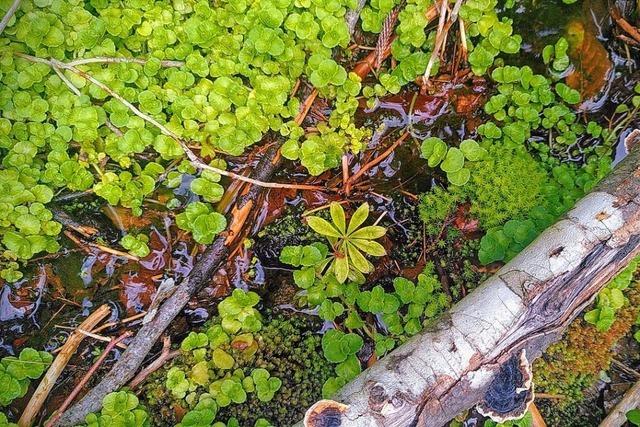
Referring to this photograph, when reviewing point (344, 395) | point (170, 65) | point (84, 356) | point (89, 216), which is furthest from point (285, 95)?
point (84, 356)


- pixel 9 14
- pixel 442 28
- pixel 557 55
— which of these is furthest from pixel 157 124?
pixel 557 55

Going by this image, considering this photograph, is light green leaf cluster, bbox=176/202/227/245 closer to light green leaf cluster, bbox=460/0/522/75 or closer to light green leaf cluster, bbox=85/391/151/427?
light green leaf cluster, bbox=85/391/151/427

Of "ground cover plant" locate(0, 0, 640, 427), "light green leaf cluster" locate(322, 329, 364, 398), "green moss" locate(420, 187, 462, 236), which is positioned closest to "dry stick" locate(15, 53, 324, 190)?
"ground cover plant" locate(0, 0, 640, 427)

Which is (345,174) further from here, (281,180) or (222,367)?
(222,367)

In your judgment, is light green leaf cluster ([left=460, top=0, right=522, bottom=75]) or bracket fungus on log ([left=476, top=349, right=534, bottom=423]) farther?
light green leaf cluster ([left=460, top=0, right=522, bottom=75])

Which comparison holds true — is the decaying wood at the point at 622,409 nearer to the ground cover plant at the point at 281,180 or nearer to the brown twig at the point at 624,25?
the ground cover plant at the point at 281,180

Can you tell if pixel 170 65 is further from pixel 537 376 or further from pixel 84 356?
pixel 537 376
